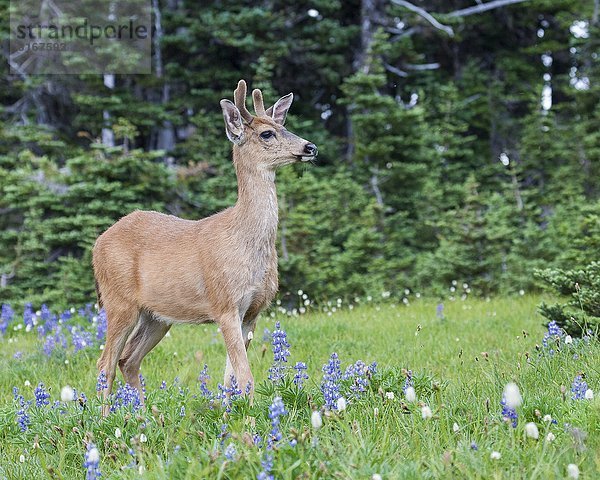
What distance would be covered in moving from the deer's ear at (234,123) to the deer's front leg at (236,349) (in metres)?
1.28

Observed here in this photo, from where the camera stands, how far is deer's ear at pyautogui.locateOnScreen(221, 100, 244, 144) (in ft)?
15.6

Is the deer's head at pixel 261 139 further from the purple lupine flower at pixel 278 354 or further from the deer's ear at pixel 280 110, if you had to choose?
the purple lupine flower at pixel 278 354

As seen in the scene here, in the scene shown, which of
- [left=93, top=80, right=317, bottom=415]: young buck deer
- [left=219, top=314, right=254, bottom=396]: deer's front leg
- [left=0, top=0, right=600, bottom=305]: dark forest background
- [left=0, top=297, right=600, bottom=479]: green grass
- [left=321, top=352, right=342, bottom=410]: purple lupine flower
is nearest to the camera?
[left=0, top=297, right=600, bottom=479]: green grass

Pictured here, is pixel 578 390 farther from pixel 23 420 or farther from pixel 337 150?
pixel 337 150

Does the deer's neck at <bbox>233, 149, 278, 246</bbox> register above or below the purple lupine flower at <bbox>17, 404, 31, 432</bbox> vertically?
above

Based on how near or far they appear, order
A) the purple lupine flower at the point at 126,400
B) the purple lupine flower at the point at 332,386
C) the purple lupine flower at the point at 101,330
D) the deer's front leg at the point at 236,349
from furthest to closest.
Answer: the purple lupine flower at the point at 101,330 → the deer's front leg at the point at 236,349 → the purple lupine flower at the point at 126,400 → the purple lupine flower at the point at 332,386

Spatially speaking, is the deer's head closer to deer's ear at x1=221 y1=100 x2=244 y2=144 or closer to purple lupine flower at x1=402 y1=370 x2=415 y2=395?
deer's ear at x1=221 y1=100 x2=244 y2=144

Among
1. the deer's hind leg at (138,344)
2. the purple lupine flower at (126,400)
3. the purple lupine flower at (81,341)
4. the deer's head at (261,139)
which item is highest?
the deer's head at (261,139)

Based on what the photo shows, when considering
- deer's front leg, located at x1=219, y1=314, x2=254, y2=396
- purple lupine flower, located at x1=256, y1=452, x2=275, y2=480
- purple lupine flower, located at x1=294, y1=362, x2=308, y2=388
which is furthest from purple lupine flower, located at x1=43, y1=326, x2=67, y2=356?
purple lupine flower, located at x1=256, y1=452, x2=275, y2=480

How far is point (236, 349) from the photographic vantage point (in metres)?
4.44

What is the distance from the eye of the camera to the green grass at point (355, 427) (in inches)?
109

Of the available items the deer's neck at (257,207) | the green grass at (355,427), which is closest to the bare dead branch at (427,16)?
the green grass at (355,427)

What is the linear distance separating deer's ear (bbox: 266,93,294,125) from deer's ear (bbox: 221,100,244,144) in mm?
402

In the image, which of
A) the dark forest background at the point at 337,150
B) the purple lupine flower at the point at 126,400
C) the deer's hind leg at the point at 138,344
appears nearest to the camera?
the purple lupine flower at the point at 126,400
